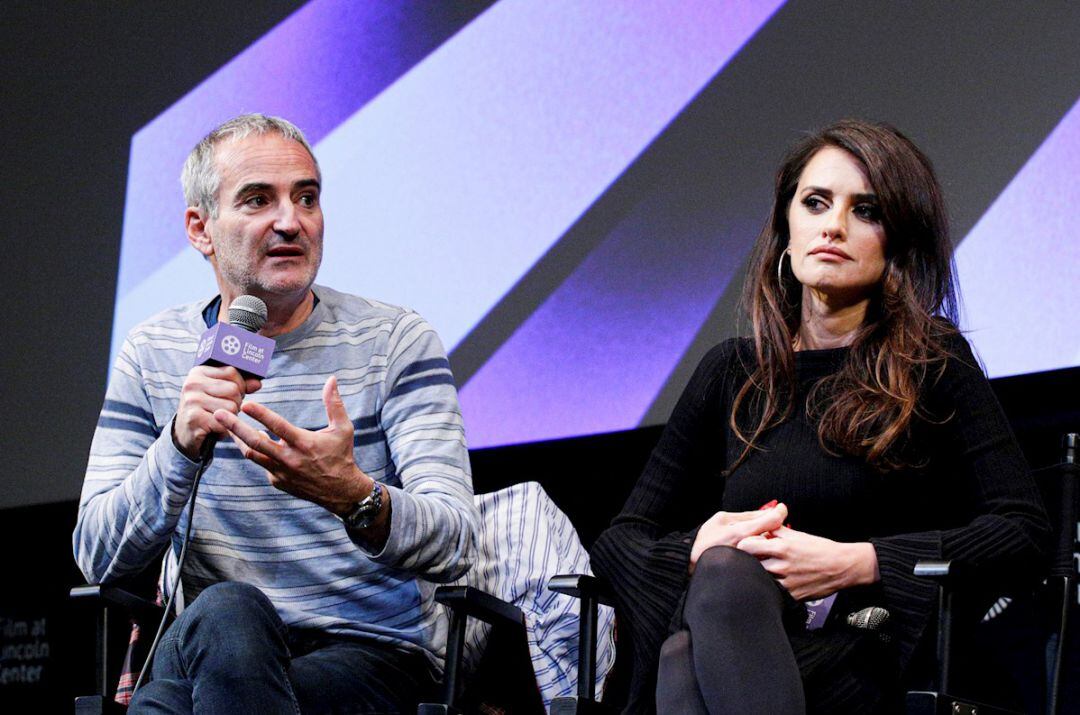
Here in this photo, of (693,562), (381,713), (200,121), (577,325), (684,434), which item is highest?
(200,121)

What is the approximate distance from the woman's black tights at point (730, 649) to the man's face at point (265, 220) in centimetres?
87

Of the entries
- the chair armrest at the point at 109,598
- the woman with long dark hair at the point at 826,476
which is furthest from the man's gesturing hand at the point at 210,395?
the woman with long dark hair at the point at 826,476

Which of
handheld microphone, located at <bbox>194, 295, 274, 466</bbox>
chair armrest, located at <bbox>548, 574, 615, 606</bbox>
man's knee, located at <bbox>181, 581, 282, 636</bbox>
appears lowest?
man's knee, located at <bbox>181, 581, 282, 636</bbox>

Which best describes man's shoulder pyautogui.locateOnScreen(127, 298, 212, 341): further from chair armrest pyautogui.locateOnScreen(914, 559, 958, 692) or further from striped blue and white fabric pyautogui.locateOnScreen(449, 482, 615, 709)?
chair armrest pyautogui.locateOnScreen(914, 559, 958, 692)

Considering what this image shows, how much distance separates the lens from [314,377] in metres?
2.19

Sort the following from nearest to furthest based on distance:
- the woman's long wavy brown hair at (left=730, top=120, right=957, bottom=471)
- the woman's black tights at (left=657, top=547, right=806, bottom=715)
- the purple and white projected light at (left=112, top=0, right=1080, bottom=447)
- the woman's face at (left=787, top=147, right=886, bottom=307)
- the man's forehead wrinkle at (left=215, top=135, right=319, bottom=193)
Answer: the woman's black tights at (left=657, top=547, right=806, bottom=715)
the woman's long wavy brown hair at (left=730, top=120, right=957, bottom=471)
the woman's face at (left=787, top=147, right=886, bottom=307)
the man's forehead wrinkle at (left=215, top=135, right=319, bottom=193)
the purple and white projected light at (left=112, top=0, right=1080, bottom=447)

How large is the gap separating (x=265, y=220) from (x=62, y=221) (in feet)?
6.21

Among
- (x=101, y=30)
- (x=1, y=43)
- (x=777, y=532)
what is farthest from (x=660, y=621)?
(x=1, y=43)

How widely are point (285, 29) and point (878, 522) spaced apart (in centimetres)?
242

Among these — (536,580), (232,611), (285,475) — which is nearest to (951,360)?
(536,580)

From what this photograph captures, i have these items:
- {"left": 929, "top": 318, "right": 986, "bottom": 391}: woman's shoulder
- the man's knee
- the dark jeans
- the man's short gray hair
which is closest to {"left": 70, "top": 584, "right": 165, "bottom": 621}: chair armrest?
the dark jeans

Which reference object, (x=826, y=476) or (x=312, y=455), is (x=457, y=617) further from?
(x=826, y=476)

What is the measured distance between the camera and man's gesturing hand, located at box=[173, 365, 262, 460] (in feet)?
5.82

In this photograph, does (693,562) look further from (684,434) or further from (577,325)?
(577,325)
